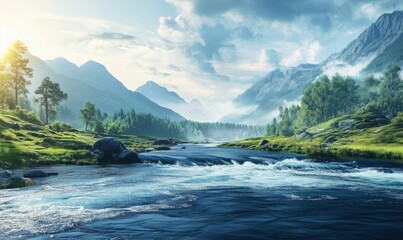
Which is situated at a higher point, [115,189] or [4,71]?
[4,71]

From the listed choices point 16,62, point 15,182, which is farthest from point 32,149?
point 16,62

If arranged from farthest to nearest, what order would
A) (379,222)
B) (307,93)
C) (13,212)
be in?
1. (307,93)
2. (13,212)
3. (379,222)

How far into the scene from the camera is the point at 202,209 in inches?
1134

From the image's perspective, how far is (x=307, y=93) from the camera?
193 metres

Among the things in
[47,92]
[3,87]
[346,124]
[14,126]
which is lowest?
[14,126]

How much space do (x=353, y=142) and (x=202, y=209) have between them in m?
95.7

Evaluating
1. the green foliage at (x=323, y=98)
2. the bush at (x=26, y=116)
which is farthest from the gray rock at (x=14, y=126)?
the green foliage at (x=323, y=98)

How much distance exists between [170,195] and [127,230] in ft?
42.1

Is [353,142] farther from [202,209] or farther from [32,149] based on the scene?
[202,209]

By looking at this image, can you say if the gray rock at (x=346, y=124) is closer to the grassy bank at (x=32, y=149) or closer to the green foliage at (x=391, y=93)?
the green foliage at (x=391, y=93)

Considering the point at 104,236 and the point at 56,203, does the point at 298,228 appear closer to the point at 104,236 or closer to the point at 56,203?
the point at 104,236

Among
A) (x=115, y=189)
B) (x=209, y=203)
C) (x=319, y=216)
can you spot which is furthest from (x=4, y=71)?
(x=319, y=216)

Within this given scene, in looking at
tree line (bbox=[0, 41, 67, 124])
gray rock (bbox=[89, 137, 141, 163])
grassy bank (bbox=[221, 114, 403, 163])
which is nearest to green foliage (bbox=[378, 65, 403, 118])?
grassy bank (bbox=[221, 114, 403, 163])

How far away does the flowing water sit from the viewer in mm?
22016
